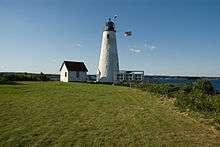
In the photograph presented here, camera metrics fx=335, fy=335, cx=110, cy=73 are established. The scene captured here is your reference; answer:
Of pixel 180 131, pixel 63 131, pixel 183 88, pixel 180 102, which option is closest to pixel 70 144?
pixel 63 131

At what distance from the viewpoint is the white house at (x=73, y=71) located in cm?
4875

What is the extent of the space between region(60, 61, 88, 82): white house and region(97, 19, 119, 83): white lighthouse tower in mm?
4248

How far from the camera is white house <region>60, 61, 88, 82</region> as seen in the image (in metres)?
48.7

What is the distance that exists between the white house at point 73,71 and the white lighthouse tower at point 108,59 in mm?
4248

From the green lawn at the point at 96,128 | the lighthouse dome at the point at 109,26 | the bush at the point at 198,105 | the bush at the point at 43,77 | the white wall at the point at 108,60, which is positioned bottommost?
the green lawn at the point at 96,128

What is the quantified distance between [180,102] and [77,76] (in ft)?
109

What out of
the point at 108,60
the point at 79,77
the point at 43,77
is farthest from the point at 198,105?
the point at 43,77

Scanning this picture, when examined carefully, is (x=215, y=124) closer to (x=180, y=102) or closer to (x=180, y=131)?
(x=180, y=131)

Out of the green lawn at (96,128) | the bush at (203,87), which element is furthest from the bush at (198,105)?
the bush at (203,87)

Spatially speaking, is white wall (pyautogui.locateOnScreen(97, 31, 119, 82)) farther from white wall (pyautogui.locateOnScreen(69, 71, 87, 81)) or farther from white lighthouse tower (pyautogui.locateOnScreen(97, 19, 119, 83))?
white wall (pyautogui.locateOnScreen(69, 71, 87, 81))

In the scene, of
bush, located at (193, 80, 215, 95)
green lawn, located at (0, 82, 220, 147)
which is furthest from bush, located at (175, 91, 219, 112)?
bush, located at (193, 80, 215, 95)

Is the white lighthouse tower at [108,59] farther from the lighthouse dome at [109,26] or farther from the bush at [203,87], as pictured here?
the bush at [203,87]

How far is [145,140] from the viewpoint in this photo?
9094 millimetres

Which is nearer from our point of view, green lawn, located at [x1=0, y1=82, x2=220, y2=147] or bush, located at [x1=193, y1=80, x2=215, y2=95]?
green lawn, located at [x1=0, y1=82, x2=220, y2=147]
